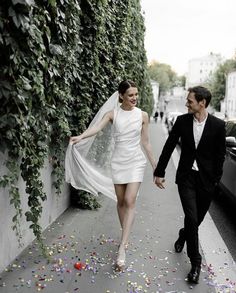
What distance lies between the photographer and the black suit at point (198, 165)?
478cm

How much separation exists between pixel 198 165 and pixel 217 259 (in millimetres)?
1406

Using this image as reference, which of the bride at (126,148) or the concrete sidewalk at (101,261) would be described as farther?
the bride at (126,148)

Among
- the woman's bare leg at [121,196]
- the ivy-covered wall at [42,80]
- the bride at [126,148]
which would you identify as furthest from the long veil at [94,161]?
the woman's bare leg at [121,196]

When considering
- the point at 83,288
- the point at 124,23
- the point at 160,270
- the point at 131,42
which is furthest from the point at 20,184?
the point at 131,42

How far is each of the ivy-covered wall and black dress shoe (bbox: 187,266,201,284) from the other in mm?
1688

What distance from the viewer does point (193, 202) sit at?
487 centimetres

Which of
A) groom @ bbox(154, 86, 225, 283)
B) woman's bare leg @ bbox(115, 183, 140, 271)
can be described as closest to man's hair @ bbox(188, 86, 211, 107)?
groom @ bbox(154, 86, 225, 283)

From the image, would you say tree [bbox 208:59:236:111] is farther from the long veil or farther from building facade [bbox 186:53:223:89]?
building facade [bbox 186:53:223:89]

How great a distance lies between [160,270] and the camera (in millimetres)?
4949

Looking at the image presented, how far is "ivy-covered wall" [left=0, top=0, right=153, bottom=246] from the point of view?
11.6 feet

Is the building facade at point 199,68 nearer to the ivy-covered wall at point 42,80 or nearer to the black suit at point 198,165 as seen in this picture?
the ivy-covered wall at point 42,80

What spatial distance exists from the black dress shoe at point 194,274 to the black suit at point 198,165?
0.46 feet

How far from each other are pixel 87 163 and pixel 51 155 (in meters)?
0.54

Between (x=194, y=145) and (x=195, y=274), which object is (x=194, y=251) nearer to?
(x=195, y=274)
